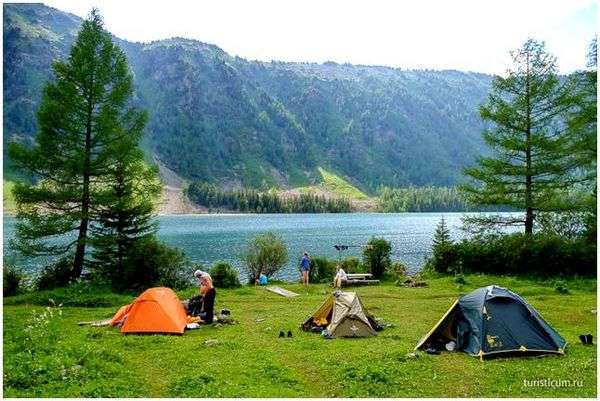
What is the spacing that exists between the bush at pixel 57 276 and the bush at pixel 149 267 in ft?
10.9

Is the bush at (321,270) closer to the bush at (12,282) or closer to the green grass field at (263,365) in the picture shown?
the green grass field at (263,365)

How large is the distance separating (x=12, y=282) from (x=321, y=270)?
65.4 ft

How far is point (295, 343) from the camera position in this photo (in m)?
16.2

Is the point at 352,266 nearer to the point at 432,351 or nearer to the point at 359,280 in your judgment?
the point at 359,280

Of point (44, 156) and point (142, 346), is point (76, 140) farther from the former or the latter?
point (142, 346)

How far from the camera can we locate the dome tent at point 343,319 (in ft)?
57.7

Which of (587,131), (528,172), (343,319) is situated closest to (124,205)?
(343,319)

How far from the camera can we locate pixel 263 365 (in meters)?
13.5

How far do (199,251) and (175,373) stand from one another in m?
63.4

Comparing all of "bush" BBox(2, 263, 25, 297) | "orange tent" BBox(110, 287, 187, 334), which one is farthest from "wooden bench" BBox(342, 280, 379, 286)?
"bush" BBox(2, 263, 25, 297)

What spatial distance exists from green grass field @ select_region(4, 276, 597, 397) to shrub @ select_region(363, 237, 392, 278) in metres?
15.6

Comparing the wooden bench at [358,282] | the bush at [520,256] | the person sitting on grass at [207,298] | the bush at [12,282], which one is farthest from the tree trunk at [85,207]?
the bush at [520,256]

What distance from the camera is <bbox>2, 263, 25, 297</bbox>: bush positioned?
2770 cm

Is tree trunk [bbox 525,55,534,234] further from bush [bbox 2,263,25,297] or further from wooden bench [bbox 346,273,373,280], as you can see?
bush [bbox 2,263,25,297]
